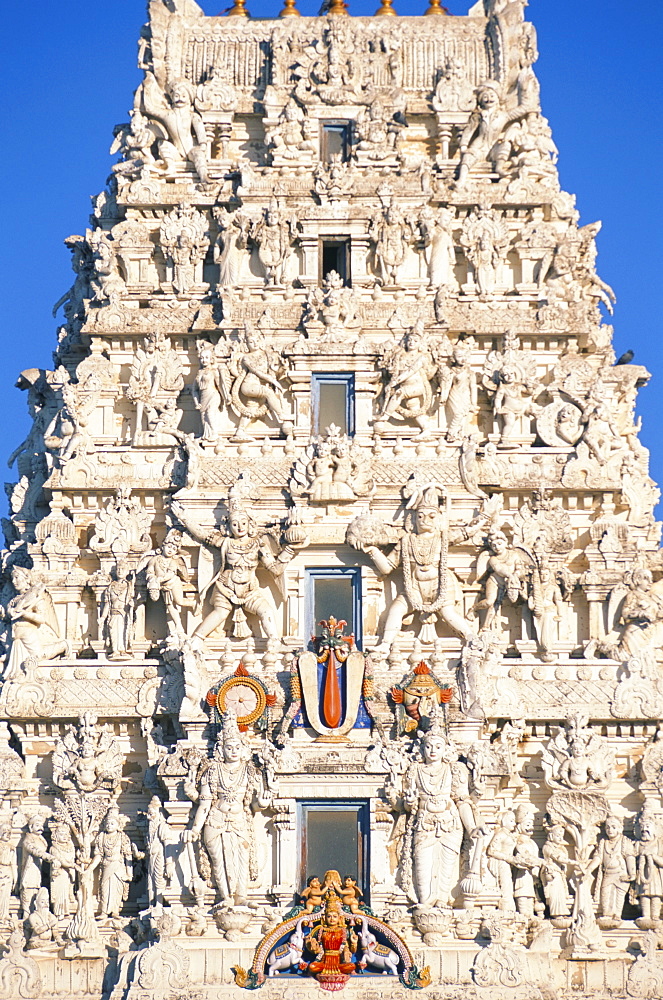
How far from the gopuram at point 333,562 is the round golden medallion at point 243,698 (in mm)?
58

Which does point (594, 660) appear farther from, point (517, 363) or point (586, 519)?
point (517, 363)

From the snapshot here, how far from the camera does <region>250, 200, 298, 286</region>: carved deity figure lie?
150 ft

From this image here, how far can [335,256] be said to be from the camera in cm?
4638

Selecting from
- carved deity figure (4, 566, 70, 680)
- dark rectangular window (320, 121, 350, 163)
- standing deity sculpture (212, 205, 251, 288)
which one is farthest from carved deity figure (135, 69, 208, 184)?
carved deity figure (4, 566, 70, 680)

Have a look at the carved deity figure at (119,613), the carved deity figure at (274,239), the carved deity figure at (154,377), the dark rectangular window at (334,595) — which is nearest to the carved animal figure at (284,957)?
the dark rectangular window at (334,595)

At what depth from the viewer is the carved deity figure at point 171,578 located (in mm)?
42250

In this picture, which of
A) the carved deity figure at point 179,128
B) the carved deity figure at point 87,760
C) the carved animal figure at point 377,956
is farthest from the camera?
the carved deity figure at point 179,128

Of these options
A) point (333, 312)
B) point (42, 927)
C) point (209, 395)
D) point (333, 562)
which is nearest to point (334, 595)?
point (333, 562)

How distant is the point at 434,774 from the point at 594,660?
389 cm

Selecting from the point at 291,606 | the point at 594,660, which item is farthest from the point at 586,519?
the point at 291,606

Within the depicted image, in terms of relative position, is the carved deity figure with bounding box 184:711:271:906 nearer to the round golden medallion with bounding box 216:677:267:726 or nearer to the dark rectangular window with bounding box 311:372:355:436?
the round golden medallion with bounding box 216:677:267:726

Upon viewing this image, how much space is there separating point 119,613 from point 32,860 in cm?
455

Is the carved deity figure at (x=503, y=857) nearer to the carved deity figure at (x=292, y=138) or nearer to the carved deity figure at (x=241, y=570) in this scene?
the carved deity figure at (x=241, y=570)

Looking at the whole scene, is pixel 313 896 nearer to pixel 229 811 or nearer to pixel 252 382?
pixel 229 811
